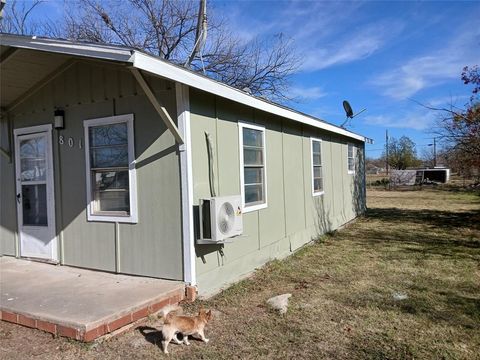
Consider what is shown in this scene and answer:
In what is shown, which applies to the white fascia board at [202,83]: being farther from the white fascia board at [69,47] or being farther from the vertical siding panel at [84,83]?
the vertical siding panel at [84,83]

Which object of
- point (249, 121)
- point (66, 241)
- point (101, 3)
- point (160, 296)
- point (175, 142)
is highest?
point (101, 3)

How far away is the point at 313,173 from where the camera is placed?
857 cm

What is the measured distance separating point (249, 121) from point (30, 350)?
3950 millimetres

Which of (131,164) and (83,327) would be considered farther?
(131,164)

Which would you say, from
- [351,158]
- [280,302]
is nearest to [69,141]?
[280,302]

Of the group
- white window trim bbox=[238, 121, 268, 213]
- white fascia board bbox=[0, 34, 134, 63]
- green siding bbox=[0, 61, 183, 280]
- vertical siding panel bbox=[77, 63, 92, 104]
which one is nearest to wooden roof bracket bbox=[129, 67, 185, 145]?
green siding bbox=[0, 61, 183, 280]

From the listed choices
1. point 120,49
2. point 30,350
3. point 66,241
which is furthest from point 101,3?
point 30,350

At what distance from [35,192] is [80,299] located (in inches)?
101

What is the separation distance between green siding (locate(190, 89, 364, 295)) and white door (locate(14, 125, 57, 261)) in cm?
231

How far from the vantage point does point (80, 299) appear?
4.13m

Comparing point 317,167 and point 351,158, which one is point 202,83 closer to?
point 317,167

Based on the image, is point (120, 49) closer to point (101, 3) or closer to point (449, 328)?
point (449, 328)

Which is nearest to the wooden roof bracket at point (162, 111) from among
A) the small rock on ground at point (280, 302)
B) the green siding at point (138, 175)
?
the green siding at point (138, 175)

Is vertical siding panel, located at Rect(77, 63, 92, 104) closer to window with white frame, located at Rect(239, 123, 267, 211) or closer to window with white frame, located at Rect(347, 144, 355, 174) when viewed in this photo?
window with white frame, located at Rect(239, 123, 267, 211)
